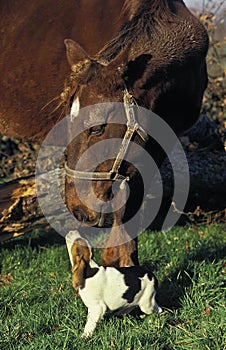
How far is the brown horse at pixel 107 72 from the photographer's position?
10.2 feet

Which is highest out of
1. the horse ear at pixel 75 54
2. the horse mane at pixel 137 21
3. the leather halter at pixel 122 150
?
the horse mane at pixel 137 21

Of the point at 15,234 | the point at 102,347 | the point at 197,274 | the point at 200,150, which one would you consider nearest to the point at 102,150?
the point at 102,347

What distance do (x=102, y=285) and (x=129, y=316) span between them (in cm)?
31

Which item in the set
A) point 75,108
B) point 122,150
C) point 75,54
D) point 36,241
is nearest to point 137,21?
point 75,54

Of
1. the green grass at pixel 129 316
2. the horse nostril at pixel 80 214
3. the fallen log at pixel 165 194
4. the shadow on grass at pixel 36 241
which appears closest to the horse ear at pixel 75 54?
the horse nostril at pixel 80 214

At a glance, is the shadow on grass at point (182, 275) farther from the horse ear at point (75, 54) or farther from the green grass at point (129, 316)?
the horse ear at point (75, 54)

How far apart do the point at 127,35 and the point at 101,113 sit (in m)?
0.61

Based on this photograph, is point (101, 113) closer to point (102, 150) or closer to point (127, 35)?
point (102, 150)

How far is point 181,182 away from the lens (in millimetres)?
5582

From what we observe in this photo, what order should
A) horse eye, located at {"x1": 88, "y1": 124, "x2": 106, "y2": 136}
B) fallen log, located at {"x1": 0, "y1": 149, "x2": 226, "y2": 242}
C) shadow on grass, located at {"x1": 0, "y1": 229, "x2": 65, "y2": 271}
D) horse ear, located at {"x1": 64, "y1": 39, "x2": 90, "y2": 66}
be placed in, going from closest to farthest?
horse eye, located at {"x1": 88, "y1": 124, "x2": 106, "y2": 136}
horse ear, located at {"x1": 64, "y1": 39, "x2": 90, "y2": 66}
fallen log, located at {"x1": 0, "y1": 149, "x2": 226, "y2": 242}
shadow on grass, located at {"x1": 0, "y1": 229, "x2": 65, "y2": 271}

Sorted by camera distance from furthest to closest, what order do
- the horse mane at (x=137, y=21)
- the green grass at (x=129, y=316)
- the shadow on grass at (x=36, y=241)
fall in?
1. the shadow on grass at (x=36, y=241)
2. the horse mane at (x=137, y=21)
3. the green grass at (x=129, y=316)

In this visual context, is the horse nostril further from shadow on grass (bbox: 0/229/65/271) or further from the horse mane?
shadow on grass (bbox: 0/229/65/271)

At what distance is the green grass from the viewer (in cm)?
298

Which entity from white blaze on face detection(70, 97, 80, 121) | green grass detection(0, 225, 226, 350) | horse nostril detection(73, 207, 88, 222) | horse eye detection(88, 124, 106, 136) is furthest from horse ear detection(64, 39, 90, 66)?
green grass detection(0, 225, 226, 350)
